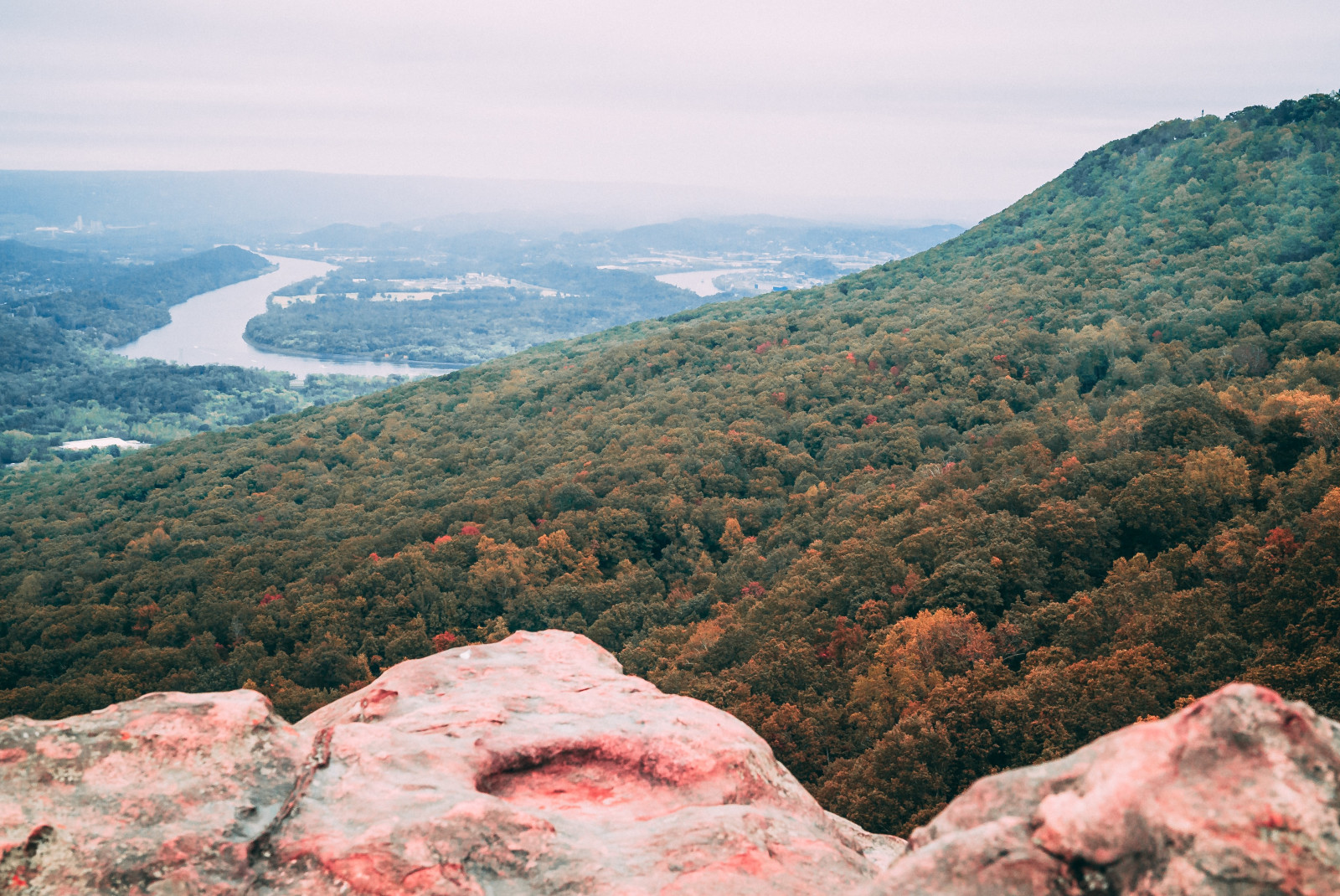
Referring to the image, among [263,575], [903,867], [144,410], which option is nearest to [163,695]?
[903,867]

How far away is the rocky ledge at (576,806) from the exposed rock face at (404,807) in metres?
0.03

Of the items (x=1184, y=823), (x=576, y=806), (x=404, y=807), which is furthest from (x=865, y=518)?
(x=1184, y=823)

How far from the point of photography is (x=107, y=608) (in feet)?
168

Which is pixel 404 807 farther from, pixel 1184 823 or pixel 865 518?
pixel 865 518

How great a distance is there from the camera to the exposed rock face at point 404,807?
9836 mm

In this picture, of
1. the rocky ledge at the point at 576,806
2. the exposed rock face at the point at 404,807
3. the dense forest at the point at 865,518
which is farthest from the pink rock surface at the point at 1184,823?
the dense forest at the point at 865,518

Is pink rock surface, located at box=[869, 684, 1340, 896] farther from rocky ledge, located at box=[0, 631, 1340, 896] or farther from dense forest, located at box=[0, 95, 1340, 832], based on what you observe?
dense forest, located at box=[0, 95, 1340, 832]

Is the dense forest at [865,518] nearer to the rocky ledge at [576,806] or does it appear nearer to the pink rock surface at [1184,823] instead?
the rocky ledge at [576,806]

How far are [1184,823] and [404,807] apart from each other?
30.3ft

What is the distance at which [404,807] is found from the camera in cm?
1114

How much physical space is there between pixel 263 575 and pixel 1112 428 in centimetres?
5647

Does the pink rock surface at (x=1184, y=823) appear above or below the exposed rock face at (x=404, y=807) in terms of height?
above

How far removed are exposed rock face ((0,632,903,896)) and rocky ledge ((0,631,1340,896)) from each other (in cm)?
3

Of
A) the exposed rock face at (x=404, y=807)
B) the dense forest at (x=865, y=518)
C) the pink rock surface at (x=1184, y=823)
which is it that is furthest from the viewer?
the dense forest at (x=865, y=518)
